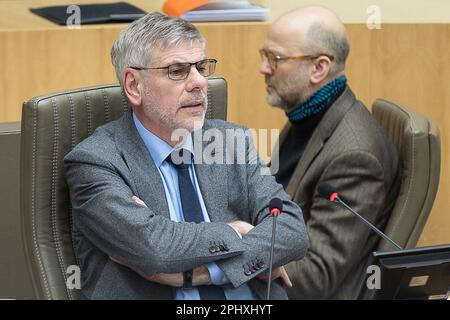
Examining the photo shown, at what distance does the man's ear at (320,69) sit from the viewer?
2.06 meters

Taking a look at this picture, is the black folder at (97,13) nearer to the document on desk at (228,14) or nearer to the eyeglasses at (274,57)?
the document on desk at (228,14)

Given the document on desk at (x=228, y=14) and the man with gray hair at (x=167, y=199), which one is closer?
the man with gray hair at (x=167, y=199)

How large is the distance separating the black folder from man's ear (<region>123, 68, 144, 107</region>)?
78 centimetres

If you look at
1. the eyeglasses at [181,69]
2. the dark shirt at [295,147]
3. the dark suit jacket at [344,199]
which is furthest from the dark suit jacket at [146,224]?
the dark shirt at [295,147]

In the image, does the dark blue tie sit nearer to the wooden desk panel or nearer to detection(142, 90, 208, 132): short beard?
detection(142, 90, 208, 132): short beard

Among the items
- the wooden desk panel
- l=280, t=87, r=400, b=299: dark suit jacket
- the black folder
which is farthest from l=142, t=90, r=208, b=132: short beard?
the black folder

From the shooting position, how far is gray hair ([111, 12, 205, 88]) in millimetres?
1558

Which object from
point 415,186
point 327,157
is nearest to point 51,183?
point 327,157

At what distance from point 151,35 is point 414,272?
1.83ft

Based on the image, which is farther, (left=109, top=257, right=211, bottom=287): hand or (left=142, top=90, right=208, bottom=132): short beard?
(left=142, top=90, right=208, bottom=132): short beard

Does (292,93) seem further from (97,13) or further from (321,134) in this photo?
(97,13)
